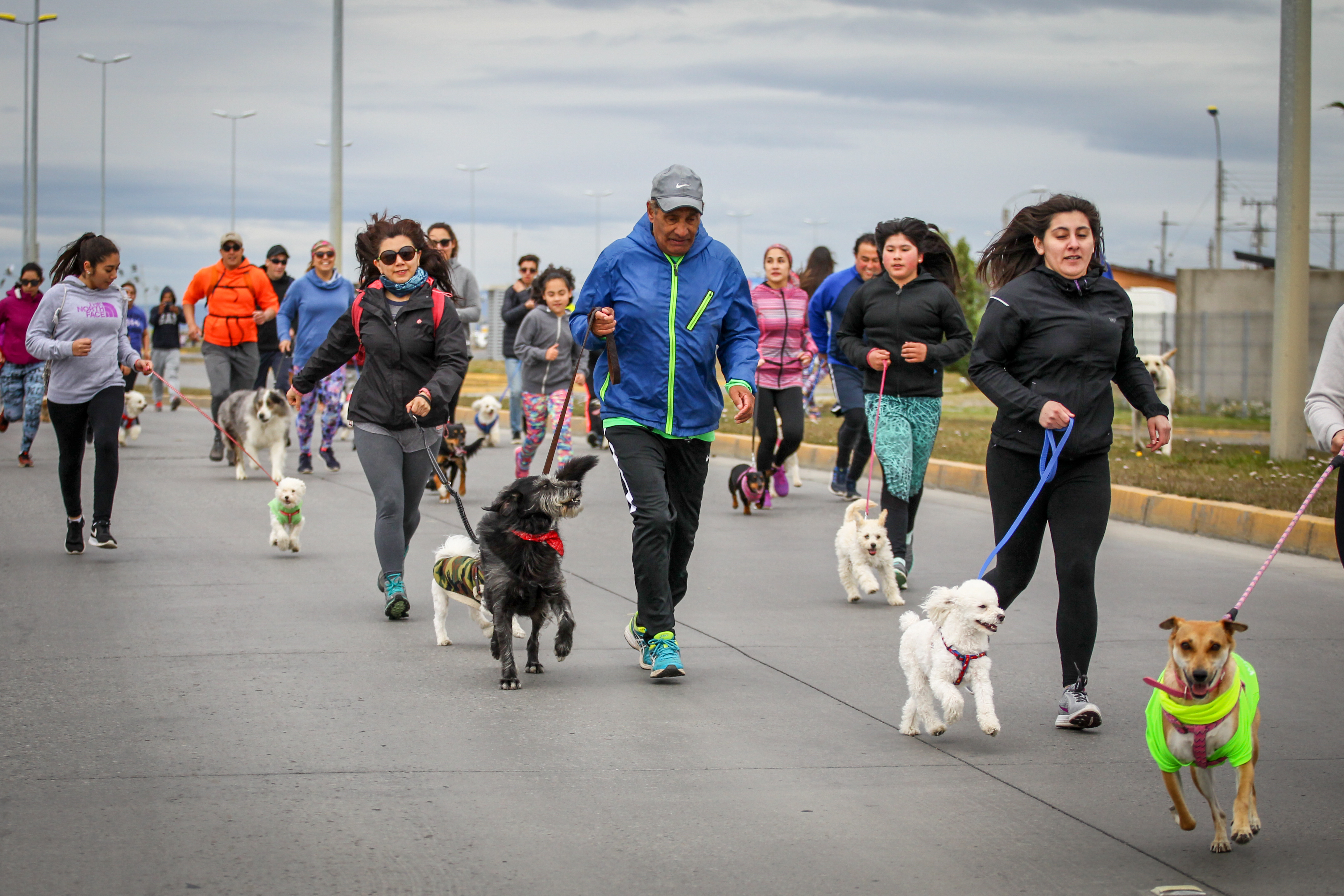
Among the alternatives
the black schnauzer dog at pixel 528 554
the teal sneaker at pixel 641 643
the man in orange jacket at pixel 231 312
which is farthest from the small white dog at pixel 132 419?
the black schnauzer dog at pixel 528 554

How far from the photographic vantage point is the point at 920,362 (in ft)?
27.7

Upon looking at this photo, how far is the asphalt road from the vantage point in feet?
13.1

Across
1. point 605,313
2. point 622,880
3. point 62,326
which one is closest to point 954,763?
point 622,880

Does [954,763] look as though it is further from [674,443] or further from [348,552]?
[348,552]

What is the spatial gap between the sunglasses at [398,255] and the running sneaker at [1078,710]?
3920 mm

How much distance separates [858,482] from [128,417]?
9.84 metres

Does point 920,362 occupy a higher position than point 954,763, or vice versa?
point 920,362

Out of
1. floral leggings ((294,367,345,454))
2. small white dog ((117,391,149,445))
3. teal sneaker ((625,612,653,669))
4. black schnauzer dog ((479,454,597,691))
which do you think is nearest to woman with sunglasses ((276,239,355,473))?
floral leggings ((294,367,345,454))

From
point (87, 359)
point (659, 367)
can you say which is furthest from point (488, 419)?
point (659, 367)

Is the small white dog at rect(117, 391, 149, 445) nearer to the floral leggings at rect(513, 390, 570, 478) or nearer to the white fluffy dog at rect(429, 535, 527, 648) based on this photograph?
the floral leggings at rect(513, 390, 570, 478)

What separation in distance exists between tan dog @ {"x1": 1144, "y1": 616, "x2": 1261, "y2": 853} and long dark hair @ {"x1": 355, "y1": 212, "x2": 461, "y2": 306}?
467 cm

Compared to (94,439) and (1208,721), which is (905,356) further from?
(94,439)

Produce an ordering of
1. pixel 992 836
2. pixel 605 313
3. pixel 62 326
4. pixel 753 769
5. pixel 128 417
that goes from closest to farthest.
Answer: pixel 992 836
pixel 753 769
pixel 605 313
pixel 62 326
pixel 128 417

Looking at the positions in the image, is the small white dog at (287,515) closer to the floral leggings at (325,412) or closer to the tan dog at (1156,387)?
the floral leggings at (325,412)
